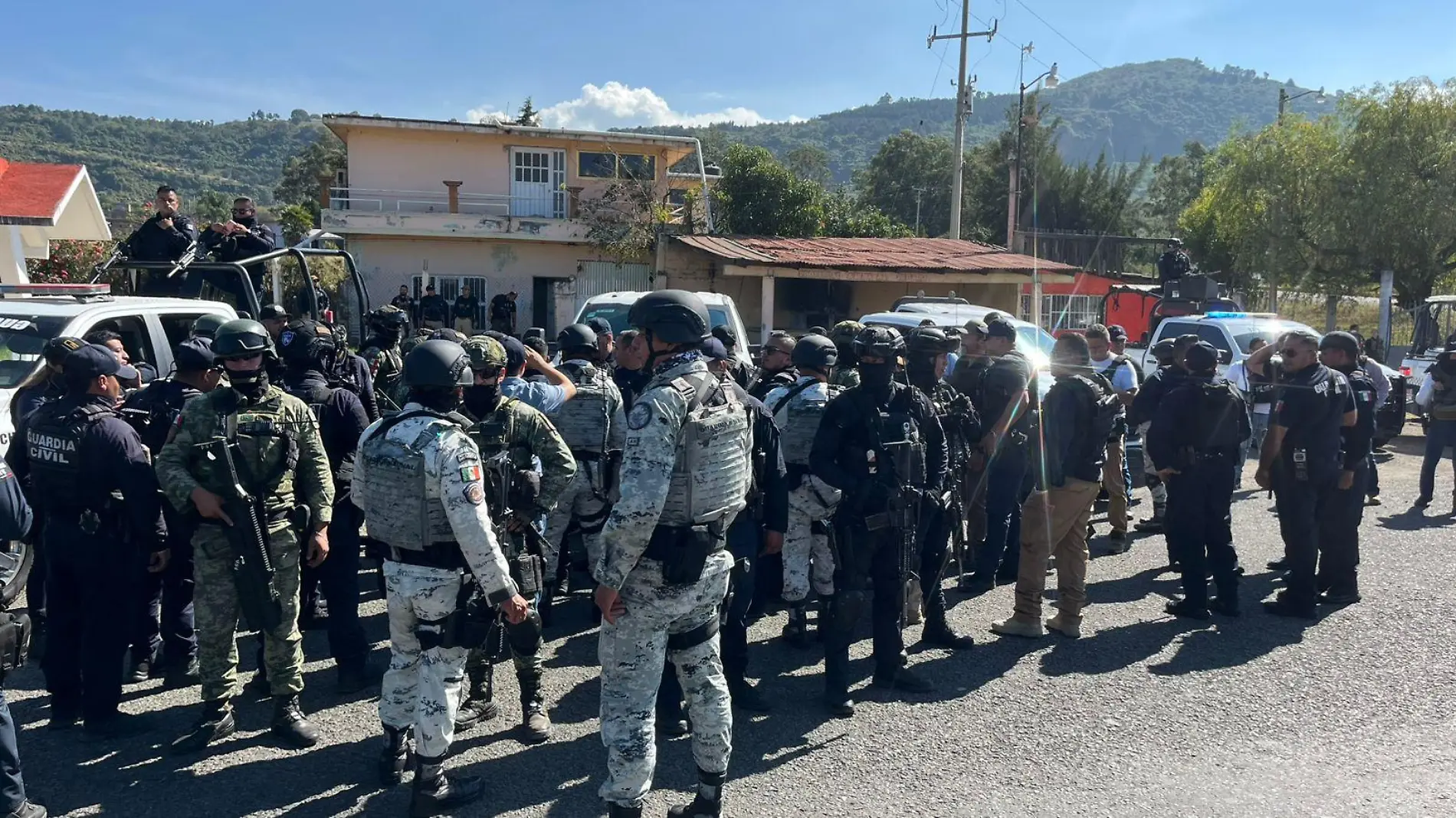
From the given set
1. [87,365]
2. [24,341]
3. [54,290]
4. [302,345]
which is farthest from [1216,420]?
[54,290]

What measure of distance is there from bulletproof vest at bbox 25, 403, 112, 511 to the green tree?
2348 centimetres

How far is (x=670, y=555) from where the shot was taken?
140 inches

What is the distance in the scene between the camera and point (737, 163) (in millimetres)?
26922

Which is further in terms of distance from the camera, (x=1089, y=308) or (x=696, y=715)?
(x=1089, y=308)

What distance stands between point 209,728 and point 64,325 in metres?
3.17

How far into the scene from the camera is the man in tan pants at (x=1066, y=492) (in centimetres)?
603

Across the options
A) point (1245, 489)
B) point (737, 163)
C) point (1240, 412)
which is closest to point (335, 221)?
point (737, 163)

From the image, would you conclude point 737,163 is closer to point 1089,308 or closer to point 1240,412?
point 1089,308

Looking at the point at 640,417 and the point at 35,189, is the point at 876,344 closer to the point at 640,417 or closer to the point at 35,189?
the point at 640,417

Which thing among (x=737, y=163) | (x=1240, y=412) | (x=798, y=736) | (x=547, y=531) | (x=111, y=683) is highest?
(x=737, y=163)

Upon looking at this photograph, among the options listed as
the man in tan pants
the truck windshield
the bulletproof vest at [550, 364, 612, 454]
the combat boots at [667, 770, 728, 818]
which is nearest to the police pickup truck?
the truck windshield

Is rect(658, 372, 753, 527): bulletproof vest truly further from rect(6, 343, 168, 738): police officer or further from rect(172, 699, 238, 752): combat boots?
rect(6, 343, 168, 738): police officer

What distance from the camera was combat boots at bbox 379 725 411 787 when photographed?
4094 mm

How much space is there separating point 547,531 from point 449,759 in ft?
5.44
